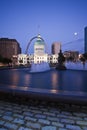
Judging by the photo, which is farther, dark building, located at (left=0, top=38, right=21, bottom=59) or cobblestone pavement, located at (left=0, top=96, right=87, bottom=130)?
dark building, located at (left=0, top=38, right=21, bottom=59)

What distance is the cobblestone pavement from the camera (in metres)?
4.63

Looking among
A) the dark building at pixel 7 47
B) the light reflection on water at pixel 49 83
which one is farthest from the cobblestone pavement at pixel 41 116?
the dark building at pixel 7 47

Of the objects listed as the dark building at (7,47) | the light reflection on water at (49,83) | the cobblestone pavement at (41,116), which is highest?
the dark building at (7,47)

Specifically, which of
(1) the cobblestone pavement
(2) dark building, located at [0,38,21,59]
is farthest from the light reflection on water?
(2) dark building, located at [0,38,21,59]

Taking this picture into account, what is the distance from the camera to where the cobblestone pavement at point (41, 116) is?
4633 millimetres

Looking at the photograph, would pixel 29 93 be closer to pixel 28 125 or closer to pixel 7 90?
pixel 7 90

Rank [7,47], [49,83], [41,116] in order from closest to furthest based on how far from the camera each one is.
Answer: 1. [41,116]
2. [49,83]
3. [7,47]

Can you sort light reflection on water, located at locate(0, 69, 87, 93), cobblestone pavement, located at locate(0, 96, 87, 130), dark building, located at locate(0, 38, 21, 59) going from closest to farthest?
cobblestone pavement, located at locate(0, 96, 87, 130), light reflection on water, located at locate(0, 69, 87, 93), dark building, located at locate(0, 38, 21, 59)

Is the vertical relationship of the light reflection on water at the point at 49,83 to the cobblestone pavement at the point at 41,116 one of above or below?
below

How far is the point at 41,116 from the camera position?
5422 millimetres

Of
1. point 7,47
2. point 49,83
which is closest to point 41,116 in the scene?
point 49,83

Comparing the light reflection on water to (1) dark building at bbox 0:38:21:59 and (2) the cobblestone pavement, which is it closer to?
(2) the cobblestone pavement

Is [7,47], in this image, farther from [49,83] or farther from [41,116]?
[41,116]

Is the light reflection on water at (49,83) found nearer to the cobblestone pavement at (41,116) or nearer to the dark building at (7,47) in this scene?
the cobblestone pavement at (41,116)
